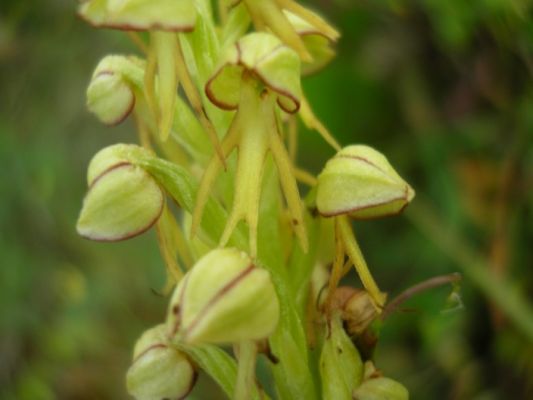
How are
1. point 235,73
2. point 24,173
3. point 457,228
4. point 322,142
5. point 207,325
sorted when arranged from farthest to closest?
1. point 24,173
2. point 322,142
3. point 457,228
4. point 235,73
5. point 207,325

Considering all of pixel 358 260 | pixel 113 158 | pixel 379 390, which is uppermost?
pixel 113 158

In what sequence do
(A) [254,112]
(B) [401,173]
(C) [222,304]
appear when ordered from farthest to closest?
(B) [401,173] → (A) [254,112] → (C) [222,304]

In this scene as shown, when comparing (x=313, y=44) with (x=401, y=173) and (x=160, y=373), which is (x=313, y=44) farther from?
(x=401, y=173)

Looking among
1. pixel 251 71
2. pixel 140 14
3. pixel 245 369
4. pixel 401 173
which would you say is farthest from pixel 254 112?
pixel 401 173

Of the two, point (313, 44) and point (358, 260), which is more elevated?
point (313, 44)

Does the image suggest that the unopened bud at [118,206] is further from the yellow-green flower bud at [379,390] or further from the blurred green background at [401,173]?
the blurred green background at [401,173]

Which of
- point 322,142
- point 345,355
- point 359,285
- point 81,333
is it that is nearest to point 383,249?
point 359,285

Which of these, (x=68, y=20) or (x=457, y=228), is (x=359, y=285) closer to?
(x=457, y=228)
